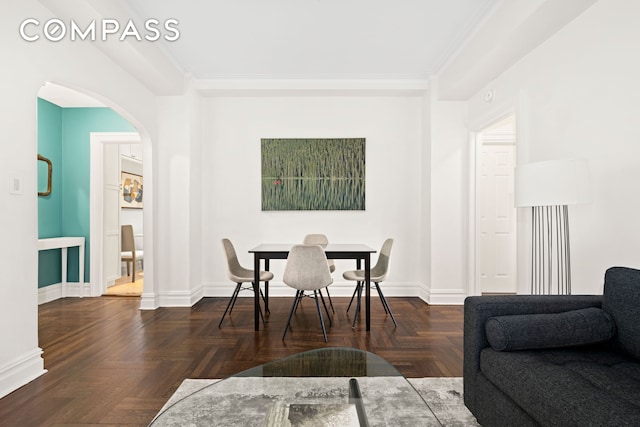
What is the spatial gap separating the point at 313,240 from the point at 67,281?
3453 mm

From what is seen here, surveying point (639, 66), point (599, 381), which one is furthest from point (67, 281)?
point (639, 66)

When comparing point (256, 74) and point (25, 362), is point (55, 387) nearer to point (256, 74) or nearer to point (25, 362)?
point (25, 362)

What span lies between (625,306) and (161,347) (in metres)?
3.16

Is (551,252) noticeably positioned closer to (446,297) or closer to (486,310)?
(486,310)

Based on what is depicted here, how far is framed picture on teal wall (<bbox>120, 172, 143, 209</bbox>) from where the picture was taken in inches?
263

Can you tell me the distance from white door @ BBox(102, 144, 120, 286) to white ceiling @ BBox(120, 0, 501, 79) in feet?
6.70

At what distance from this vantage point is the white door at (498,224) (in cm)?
487

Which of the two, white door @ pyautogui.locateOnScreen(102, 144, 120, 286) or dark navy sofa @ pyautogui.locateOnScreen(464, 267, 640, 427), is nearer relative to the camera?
dark navy sofa @ pyautogui.locateOnScreen(464, 267, 640, 427)

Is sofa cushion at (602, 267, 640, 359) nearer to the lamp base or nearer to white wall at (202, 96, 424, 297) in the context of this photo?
the lamp base

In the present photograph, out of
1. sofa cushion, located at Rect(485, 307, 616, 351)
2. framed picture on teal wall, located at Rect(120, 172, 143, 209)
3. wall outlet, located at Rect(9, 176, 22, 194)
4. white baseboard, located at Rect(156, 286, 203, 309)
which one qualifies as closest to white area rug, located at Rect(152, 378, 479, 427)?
sofa cushion, located at Rect(485, 307, 616, 351)

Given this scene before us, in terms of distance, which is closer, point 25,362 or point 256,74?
point 25,362

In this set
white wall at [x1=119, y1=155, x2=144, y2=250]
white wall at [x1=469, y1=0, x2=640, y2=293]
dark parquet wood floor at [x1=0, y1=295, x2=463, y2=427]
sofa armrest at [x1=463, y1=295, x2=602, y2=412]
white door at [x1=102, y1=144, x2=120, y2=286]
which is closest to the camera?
sofa armrest at [x1=463, y1=295, x2=602, y2=412]

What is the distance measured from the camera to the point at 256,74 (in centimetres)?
437

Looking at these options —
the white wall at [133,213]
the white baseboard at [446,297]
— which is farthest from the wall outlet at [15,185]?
the white wall at [133,213]
